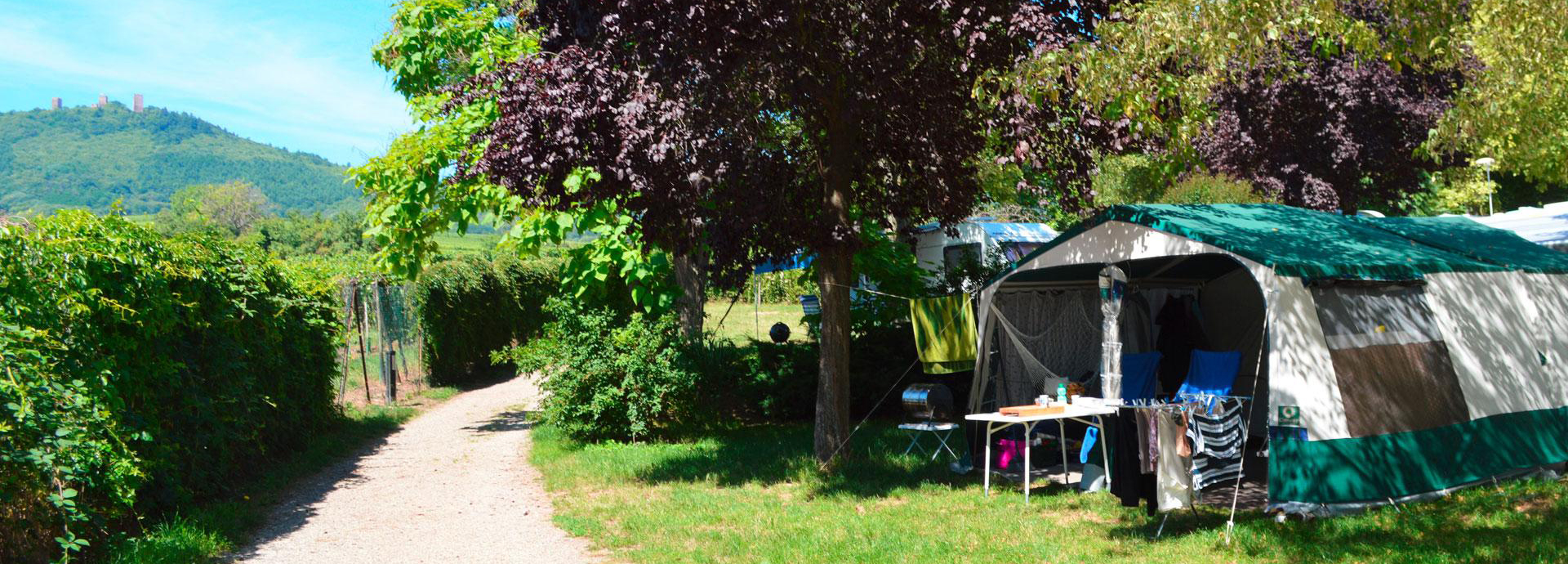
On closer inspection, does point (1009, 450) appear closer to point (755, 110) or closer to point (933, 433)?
point (933, 433)

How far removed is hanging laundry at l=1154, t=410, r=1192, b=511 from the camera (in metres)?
6.42

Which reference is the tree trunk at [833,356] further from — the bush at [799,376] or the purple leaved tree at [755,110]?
the bush at [799,376]

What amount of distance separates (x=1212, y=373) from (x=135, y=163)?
188 meters

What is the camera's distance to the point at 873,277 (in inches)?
488

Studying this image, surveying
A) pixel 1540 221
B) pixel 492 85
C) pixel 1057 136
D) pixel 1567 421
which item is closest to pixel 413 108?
pixel 492 85

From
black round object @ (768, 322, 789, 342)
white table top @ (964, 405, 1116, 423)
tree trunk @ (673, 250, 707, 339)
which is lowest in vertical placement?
white table top @ (964, 405, 1116, 423)

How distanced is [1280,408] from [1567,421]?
11.1ft

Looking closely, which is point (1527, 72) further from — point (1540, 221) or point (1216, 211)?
point (1540, 221)

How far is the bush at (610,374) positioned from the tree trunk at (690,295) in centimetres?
197

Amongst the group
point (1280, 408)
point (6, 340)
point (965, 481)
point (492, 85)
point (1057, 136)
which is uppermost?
point (492, 85)

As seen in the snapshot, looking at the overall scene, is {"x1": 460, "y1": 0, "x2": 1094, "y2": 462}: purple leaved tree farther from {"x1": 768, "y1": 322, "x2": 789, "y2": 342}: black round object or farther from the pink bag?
{"x1": 768, "y1": 322, "x2": 789, "y2": 342}: black round object

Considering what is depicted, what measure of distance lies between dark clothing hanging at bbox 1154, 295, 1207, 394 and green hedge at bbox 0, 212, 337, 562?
7.89 meters

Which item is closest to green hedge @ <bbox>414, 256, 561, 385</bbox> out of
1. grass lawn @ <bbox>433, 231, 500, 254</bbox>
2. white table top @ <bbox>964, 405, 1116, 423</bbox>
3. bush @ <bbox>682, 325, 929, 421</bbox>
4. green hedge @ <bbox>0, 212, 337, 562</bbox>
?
grass lawn @ <bbox>433, 231, 500, 254</bbox>

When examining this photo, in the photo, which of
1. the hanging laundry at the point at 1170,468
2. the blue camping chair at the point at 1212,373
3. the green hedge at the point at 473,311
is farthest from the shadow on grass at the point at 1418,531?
the green hedge at the point at 473,311
